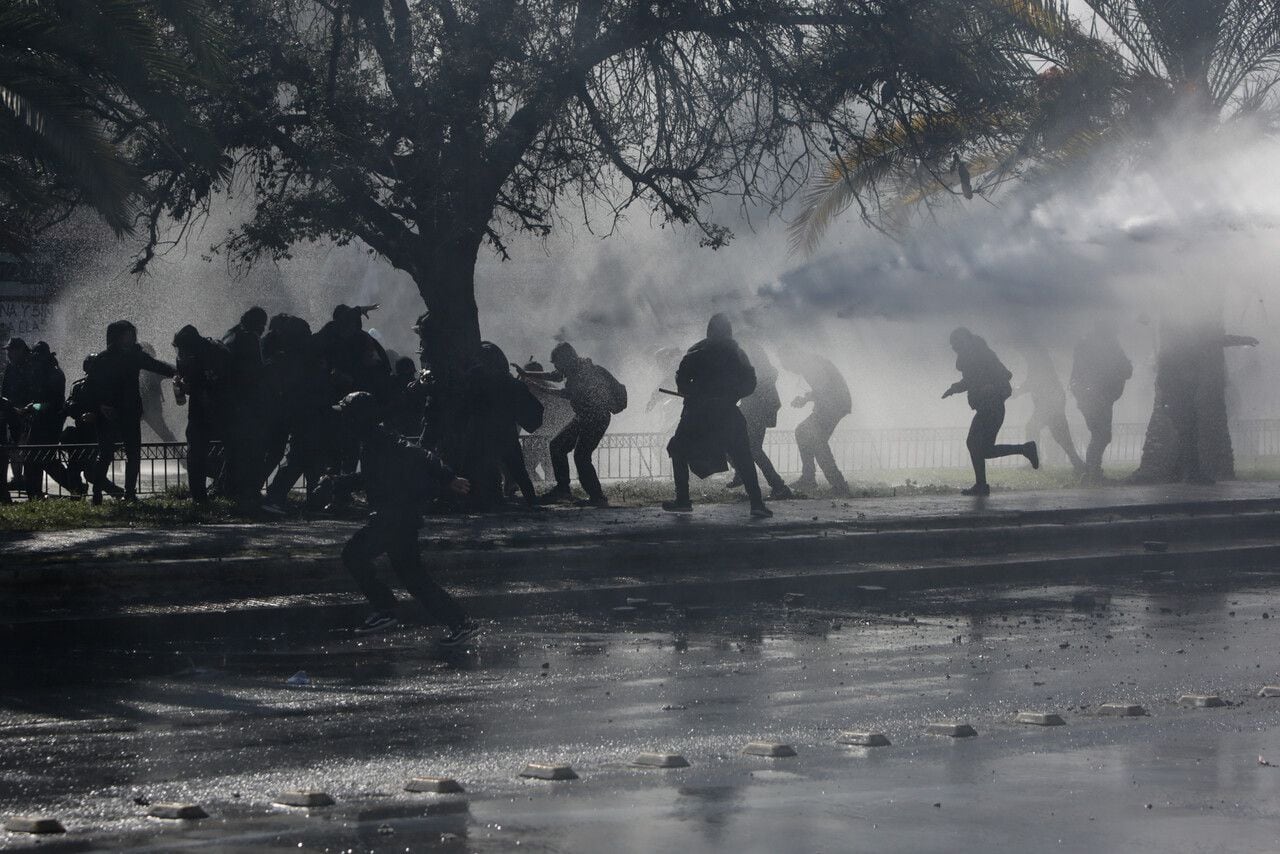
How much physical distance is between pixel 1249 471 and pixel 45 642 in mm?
17788

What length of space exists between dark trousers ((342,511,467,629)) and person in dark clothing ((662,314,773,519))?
17.4 ft

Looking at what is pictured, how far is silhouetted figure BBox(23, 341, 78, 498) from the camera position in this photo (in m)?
16.1

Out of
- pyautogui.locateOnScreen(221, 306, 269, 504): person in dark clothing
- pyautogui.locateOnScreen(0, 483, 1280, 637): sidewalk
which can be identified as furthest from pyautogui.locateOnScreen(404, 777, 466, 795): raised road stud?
pyautogui.locateOnScreen(221, 306, 269, 504): person in dark clothing

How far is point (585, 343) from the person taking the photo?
111 feet

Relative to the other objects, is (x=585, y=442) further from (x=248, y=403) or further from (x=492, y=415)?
(x=248, y=403)

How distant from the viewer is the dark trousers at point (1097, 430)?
18984 mm

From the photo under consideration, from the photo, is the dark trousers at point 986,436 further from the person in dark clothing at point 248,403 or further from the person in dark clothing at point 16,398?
the person in dark clothing at point 16,398

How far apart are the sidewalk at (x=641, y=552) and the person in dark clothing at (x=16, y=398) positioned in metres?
5.13

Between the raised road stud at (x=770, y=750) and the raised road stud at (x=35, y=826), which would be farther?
the raised road stud at (x=770, y=750)

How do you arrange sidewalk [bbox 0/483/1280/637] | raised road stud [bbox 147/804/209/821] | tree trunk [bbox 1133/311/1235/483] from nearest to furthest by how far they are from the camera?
raised road stud [bbox 147/804/209/821] → sidewalk [bbox 0/483/1280/637] → tree trunk [bbox 1133/311/1235/483]

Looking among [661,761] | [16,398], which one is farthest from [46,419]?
[661,761]

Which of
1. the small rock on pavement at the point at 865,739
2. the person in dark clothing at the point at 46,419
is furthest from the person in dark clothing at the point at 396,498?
the person in dark clothing at the point at 46,419

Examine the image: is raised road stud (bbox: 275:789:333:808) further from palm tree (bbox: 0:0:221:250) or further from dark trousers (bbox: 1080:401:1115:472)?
dark trousers (bbox: 1080:401:1115:472)

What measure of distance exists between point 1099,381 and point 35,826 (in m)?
16.2
